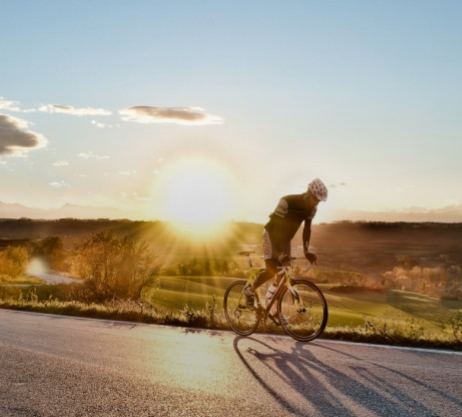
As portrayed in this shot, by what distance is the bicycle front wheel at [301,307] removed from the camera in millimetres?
9406

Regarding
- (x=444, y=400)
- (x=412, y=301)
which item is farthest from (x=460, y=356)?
(x=412, y=301)

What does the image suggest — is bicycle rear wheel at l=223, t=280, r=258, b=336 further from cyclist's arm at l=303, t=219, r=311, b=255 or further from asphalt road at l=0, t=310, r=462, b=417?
cyclist's arm at l=303, t=219, r=311, b=255

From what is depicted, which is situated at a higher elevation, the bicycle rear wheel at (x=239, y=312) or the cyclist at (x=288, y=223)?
the cyclist at (x=288, y=223)

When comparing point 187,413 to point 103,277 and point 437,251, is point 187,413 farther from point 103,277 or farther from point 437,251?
point 437,251

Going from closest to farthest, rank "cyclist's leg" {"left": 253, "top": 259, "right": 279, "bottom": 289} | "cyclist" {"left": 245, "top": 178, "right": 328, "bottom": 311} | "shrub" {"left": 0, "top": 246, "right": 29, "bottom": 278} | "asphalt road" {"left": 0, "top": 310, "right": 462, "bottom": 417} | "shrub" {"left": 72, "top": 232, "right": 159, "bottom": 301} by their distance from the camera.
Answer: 1. "asphalt road" {"left": 0, "top": 310, "right": 462, "bottom": 417}
2. "cyclist" {"left": 245, "top": 178, "right": 328, "bottom": 311}
3. "cyclist's leg" {"left": 253, "top": 259, "right": 279, "bottom": 289}
4. "shrub" {"left": 72, "top": 232, "right": 159, "bottom": 301}
5. "shrub" {"left": 0, "top": 246, "right": 29, "bottom": 278}

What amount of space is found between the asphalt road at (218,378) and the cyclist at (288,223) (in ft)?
4.30

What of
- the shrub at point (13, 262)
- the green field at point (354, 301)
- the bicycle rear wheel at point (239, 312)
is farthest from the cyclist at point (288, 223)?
the shrub at point (13, 262)

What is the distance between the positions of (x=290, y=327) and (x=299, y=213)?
1.82 metres

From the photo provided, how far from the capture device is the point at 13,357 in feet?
27.7

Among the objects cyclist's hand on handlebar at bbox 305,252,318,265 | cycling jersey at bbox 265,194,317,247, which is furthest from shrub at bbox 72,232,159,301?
cyclist's hand on handlebar at bbox 305,252,318,265

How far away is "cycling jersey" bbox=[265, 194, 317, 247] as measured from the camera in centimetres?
951

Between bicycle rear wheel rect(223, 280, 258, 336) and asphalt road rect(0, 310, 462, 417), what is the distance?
1.55ft

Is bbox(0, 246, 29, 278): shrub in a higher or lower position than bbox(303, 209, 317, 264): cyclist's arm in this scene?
lower

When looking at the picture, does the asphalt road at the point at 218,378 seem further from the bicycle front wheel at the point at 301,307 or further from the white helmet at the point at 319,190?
the white helmet at the point at 319,190
